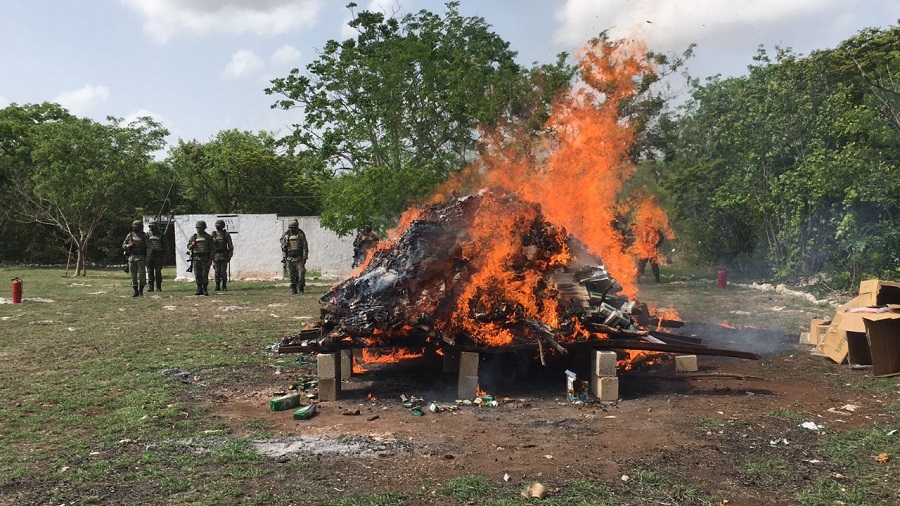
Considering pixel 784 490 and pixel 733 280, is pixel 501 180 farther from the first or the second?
pixel 733 280

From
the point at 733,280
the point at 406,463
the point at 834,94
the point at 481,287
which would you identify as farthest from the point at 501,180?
the point at 733,280

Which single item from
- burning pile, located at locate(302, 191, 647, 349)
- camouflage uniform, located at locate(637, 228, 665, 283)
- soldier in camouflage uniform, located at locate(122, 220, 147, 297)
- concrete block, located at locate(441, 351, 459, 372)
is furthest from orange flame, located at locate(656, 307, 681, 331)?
soldier in camouflage uniform, located at locate(122, 220, 147, 297)

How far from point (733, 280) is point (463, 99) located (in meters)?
10.9

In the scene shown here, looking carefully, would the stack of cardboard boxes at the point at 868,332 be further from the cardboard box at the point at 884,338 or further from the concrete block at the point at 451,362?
the concrete block at the point at 451,362

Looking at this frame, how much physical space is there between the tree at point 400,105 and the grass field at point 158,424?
6333 millimetres

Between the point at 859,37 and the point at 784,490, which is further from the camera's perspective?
the point at 859,37

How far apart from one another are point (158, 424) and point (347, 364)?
2715 mm

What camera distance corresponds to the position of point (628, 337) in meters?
6.82

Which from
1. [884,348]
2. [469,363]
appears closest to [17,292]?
[469,363]

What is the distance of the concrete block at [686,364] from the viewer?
7.68 meters

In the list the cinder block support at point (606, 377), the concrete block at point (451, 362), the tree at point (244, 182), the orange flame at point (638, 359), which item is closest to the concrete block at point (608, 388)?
the cinder block support at point (606, 377)

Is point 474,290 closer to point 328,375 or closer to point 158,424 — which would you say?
point 328,375

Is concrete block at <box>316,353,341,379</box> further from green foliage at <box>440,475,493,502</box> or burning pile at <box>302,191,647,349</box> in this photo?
green foliage at <box>440,475,493,502</box>

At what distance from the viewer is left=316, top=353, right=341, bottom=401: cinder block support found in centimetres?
665
